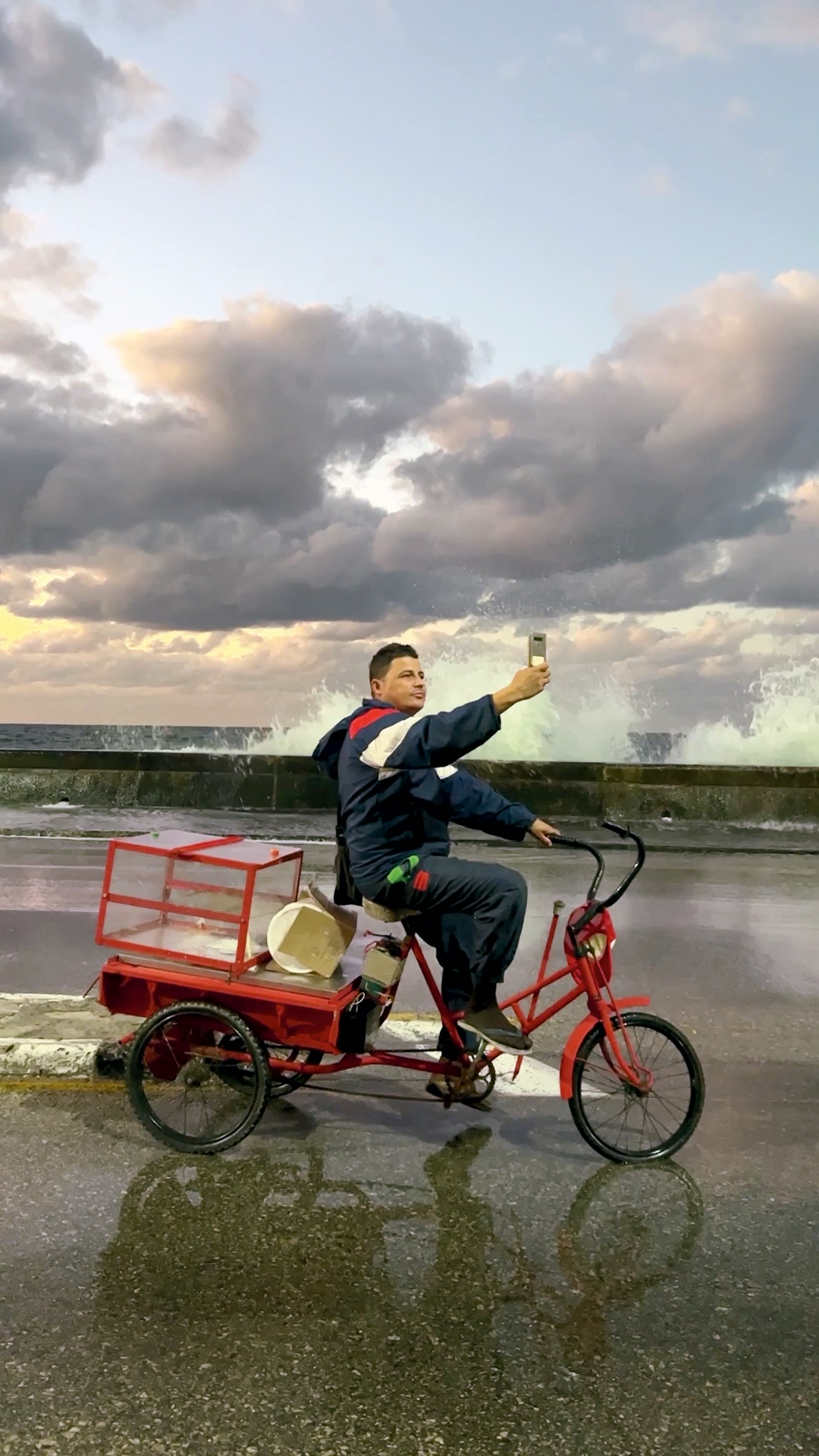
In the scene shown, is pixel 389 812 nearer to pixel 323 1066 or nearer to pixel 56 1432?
pixel 323 1066

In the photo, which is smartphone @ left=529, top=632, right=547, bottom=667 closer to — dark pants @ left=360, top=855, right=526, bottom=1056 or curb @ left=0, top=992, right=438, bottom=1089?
dark pants @ left=360, top=855, right=526, bottom=1056

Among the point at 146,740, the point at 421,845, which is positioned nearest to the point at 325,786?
the point at 421,845

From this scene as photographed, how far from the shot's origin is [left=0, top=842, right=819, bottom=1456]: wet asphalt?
110 inches

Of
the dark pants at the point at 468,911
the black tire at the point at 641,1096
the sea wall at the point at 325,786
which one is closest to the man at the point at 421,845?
the dark pants at the point at 468,911

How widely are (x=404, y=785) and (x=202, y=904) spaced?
1.02 meters

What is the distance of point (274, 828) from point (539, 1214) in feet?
39.2

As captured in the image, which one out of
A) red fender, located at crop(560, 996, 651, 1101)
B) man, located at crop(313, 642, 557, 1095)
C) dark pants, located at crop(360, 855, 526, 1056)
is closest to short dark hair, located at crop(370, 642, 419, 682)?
man, located at crop(313, 642, 557, 1095)

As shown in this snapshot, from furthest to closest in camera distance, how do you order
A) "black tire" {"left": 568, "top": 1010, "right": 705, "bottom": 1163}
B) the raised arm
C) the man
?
"black tire" {"left": 568, "top": 1010, "right": 705, "bottom": 1163}
the man
the raised arm

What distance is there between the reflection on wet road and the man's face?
1.67 metres

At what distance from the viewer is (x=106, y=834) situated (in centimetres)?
1470

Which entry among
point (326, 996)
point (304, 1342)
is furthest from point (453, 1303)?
point (326, 996)

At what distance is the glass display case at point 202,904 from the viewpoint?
4523 mm

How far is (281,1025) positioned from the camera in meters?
4.54

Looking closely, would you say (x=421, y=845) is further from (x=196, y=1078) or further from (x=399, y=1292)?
(x=399, y=1292)
